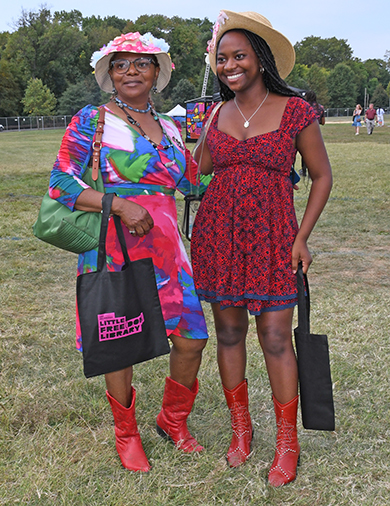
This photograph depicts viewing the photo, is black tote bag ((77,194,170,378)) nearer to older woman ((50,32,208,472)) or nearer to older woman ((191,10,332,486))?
older woman ((50,32,208,472))

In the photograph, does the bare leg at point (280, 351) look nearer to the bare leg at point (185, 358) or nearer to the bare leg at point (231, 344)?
the bare leg at point (231, 344)

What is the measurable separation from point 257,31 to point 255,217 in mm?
778

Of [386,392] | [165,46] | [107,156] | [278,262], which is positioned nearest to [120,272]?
[107,156]

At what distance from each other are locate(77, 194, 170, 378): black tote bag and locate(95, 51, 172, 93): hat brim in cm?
63

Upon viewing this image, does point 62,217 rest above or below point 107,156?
below

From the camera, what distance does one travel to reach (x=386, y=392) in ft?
10.5

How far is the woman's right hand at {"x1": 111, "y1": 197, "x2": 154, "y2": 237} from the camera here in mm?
2248

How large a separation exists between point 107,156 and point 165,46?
0.59 m

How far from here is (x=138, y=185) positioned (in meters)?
2.37

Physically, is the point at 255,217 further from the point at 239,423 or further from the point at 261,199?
the point at 239,423

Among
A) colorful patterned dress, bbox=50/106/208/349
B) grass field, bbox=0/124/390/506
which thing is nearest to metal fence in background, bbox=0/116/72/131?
grass field, bbox=0/124/390/506

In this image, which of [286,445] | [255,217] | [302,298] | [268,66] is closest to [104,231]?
[255,217]

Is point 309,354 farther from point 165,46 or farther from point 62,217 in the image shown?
point 165,46

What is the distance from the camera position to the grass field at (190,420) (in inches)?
94.0
